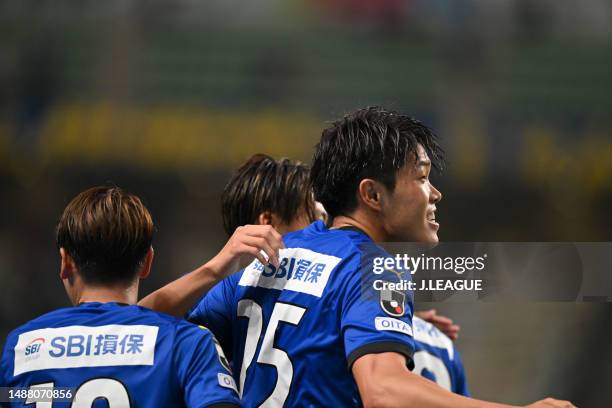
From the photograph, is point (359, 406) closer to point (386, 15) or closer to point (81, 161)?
point (81, 161)

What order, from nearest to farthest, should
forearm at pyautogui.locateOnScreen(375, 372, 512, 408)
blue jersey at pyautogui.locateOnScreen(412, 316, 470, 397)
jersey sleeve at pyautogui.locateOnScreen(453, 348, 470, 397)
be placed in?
forearm at pyautogui.locateOnScreen(375, 372, 512, 408) → blue jersey at pyautogui.locateOnScreen(412, 316, 470, 397) → jersey sleeve at pyautogui.locateOnScreen(453, 348, 470, 397)

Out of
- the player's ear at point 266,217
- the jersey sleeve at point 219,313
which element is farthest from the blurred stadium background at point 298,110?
the jersey sleeve at point 219,313

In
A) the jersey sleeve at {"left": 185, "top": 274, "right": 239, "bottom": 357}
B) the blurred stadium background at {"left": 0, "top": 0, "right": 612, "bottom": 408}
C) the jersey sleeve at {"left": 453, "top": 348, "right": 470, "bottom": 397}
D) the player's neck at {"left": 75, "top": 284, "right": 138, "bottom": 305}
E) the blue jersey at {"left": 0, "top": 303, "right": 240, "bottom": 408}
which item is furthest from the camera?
the blurred stadium background at {"left": 0, "top": 0, "right": 612, "bottom": 408}

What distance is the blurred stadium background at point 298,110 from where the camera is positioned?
859 cm

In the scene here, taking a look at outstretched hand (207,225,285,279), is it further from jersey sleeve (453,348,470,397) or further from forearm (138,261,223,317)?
jersey sleeve (453,348,470,397)

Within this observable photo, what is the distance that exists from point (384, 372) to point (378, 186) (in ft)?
2.14

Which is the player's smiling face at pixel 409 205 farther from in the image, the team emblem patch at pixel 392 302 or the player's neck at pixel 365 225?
the team emblem patch at pixel 392 302

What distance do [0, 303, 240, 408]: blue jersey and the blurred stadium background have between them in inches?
233

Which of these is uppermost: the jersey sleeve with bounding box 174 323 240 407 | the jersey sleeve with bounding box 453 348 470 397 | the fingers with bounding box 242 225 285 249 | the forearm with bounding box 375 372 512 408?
the fingers with bounding box 242 225 285 249

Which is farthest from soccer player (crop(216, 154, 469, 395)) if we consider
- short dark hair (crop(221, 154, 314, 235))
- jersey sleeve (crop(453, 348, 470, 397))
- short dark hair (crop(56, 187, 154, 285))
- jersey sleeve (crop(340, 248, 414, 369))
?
jersey sleeve (crop(453, 348, 470, 397))

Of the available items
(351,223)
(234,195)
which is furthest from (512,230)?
(351,223)

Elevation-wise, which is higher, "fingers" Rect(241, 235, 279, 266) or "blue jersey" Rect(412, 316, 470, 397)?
"fingers" Rect(241, 235, 279, 266)

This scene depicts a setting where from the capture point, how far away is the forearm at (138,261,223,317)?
2.60 metres

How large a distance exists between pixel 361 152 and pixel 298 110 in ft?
22.8
